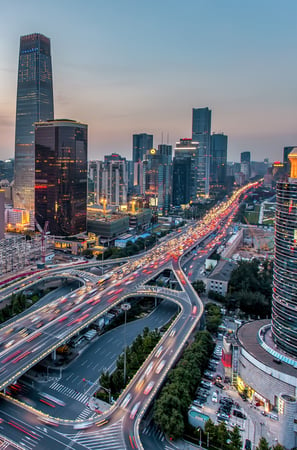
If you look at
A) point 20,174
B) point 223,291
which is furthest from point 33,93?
point 223,291

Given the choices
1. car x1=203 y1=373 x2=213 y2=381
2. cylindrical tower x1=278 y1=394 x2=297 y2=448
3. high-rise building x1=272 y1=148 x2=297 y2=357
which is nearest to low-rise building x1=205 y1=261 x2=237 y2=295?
high-rise building x1=272 y1=148 x2=297 y2=357

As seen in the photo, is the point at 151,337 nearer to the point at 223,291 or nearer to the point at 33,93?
the point at 223,291

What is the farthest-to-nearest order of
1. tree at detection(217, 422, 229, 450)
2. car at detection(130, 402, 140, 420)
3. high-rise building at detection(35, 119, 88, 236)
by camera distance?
1. high-rise building at detection(35, 119, 88, 236)
2. car at detection(130, 402, 140, 420)
3. tree at detection(217, 422, 229, 450)

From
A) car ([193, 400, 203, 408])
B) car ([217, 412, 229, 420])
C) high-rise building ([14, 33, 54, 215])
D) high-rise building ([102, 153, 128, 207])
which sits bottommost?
car ([217, 412, 229, 420])

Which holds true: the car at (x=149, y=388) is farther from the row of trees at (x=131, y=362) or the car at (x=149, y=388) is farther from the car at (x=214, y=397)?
the car at (x=214, y=397)

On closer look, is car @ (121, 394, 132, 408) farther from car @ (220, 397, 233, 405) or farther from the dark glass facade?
the dark glass facade

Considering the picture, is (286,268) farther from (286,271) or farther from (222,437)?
(222,437)

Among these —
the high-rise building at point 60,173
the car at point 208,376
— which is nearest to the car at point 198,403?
the car at point 208,376

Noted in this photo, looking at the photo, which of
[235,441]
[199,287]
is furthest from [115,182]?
[235,441]
